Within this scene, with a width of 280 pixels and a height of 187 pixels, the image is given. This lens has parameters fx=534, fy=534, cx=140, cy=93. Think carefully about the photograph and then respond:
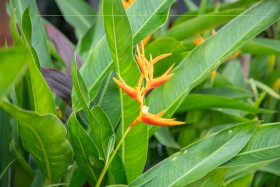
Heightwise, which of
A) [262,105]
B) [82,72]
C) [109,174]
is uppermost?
[82,72]

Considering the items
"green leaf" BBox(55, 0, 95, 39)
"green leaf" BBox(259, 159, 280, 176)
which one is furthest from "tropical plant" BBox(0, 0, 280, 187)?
"green leaf" BBox(55, 0, 95, 39)

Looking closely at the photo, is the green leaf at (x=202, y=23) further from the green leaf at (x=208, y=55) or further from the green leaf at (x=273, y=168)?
the green leaf at (x=273, y=168)

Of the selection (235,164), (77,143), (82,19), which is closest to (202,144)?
(235,164)

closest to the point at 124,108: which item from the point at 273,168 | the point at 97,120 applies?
the point at 97,120

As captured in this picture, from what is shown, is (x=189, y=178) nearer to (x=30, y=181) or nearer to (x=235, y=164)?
(x=235, y=164)

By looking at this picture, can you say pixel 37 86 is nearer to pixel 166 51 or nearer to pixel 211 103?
pixel 166 51

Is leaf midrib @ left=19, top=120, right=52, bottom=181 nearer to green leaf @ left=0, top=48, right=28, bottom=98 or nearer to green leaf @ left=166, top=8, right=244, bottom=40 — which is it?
green leaf @ left=0, top=48, right=28, bottom=98

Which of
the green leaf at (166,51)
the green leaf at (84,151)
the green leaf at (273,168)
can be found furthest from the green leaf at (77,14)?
the green leaf at (84,151)
